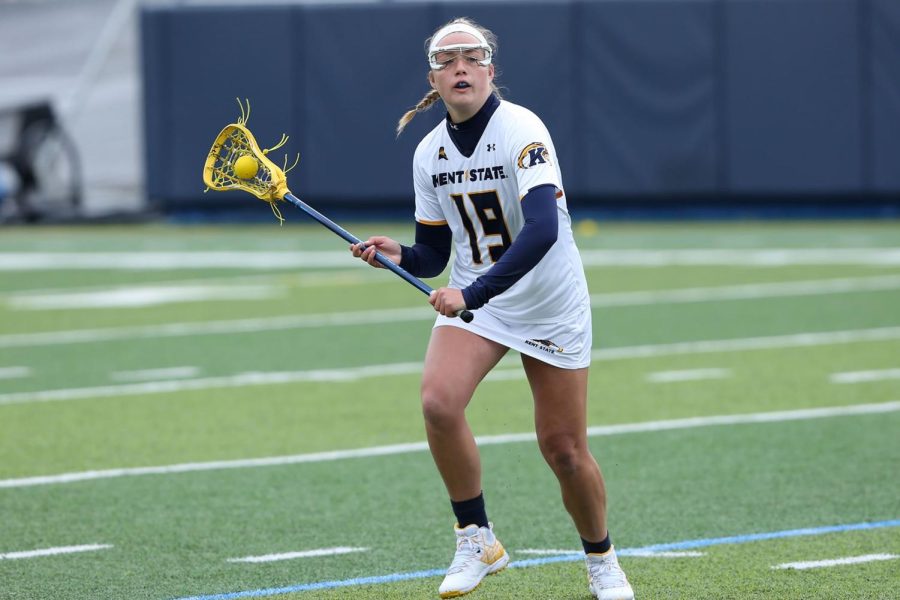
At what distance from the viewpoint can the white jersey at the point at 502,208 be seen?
6.07 m

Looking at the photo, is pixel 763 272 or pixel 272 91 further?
pixel 272 91

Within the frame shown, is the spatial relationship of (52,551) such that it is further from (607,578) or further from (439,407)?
(607,578)

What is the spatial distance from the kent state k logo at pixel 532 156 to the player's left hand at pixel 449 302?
531mm

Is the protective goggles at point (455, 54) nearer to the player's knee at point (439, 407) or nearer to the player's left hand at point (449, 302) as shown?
the player's left hand at point (449, 302)

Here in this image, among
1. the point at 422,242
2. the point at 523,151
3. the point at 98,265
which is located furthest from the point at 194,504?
the point at 98,265

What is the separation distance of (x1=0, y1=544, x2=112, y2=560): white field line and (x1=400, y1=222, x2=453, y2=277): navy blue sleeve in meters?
1.95

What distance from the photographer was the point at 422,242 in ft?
21.5

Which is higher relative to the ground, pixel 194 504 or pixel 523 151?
pixel 523 151

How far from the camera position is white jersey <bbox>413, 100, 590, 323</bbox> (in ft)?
19.9

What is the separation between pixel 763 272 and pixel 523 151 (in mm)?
14192

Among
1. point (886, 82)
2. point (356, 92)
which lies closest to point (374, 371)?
point (356, 92)

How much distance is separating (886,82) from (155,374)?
17.8 m

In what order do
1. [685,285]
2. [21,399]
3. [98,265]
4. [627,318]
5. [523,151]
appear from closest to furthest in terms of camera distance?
1. [523,151]
2. [21,399]
3. [627,318]
4. [685,285]
5. [98,265]

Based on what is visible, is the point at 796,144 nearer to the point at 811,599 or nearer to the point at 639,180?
the point at 639,180
